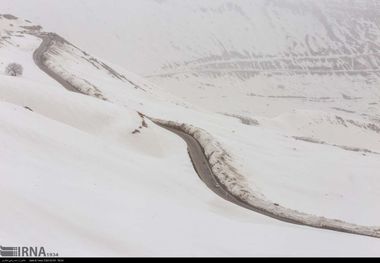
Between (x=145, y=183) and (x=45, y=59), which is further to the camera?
(x=45, y=59)

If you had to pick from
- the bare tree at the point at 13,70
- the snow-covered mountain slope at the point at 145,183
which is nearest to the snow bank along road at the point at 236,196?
the snow-covered mountain slope at the point at 145,183

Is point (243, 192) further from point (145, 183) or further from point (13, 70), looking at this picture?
point (13, 70)

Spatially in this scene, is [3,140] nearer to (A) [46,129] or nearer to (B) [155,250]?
(A) [46,129]

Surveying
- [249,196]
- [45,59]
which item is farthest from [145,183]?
[45,59]

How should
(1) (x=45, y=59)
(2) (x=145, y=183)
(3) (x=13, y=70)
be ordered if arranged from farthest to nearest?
(1) (x=45, y=59), (3) (x=13, y=70), (2) (x=145, y=183)

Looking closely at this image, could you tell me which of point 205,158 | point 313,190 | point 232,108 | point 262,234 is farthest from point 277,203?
point 232,108

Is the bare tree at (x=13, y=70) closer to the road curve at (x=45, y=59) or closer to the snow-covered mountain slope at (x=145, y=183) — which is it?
the snow-covered mountain slope at (x=145, y=183)

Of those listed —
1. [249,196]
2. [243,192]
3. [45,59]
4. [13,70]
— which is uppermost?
[249,196]

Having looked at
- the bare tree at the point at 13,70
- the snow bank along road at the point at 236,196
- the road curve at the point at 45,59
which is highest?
the snow bank along road at the point at 236,196
